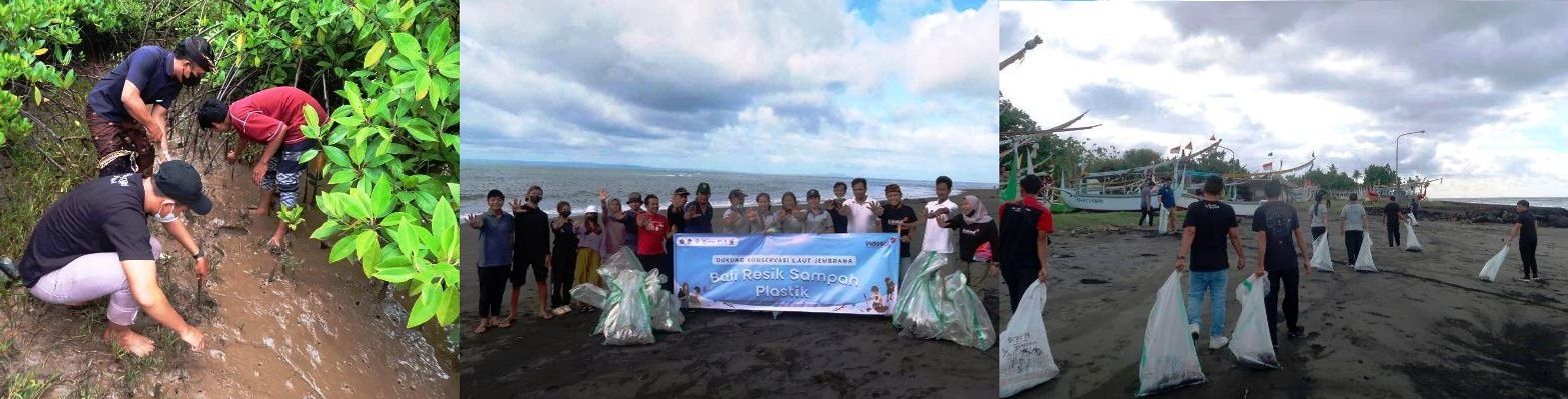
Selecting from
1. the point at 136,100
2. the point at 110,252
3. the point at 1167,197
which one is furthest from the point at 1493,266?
the point at 136,100

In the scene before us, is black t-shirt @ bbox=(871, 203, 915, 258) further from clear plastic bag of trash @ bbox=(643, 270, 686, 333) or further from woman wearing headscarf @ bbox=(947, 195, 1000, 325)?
clear plastic bag of trash @ bbox=(643, 270, 686, 333)

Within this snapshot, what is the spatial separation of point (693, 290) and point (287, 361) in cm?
168

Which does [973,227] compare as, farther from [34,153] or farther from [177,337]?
[34,153]

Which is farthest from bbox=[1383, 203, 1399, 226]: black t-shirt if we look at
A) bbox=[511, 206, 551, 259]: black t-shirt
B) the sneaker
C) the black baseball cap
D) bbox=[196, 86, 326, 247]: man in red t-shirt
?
the black baseball cap

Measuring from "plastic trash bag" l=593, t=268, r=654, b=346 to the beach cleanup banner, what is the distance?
0.22 m

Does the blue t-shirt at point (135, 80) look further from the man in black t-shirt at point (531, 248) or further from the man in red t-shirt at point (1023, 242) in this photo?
the man in red t-shirt at point (1023, 242)

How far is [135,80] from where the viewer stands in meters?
2.87

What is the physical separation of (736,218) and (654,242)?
1.22 feet

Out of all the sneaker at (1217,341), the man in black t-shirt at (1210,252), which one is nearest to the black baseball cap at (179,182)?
the man in black t-shirt at (1210,252)

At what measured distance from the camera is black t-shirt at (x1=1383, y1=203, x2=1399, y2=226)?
286 centimetres

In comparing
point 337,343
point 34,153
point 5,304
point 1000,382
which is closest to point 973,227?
point 1000,382

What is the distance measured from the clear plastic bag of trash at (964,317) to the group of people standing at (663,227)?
0.14 feet

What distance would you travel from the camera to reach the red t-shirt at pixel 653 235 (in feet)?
9.48

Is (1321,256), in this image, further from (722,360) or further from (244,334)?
(244,334)
